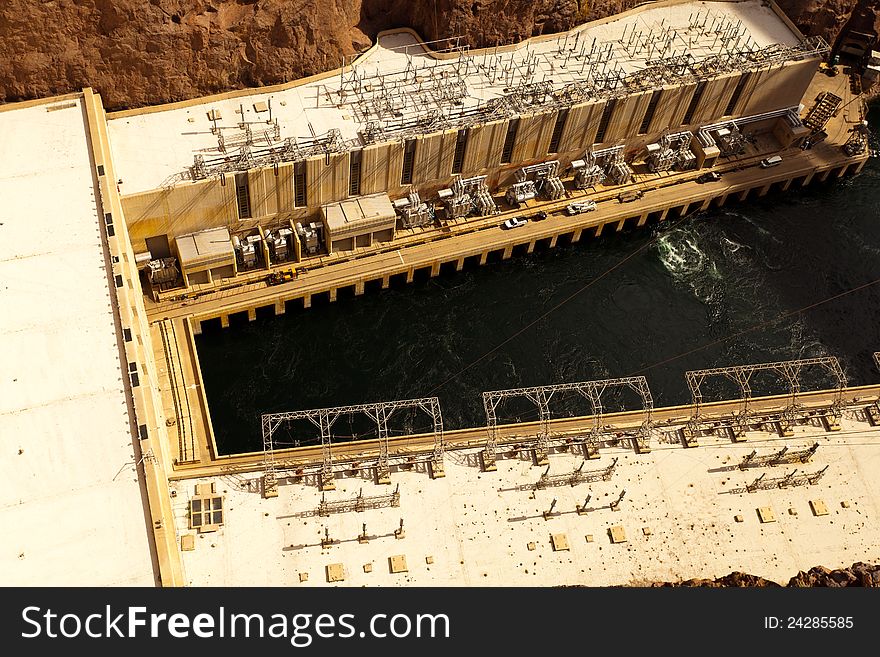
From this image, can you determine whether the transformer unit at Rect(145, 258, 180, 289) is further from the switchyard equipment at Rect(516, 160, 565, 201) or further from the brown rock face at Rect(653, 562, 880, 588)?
the brown rock face at Rect(653, 562, 880, 588)

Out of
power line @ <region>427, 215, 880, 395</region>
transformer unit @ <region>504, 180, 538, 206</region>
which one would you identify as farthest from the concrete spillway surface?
transformer unit @ <region>504, 180, 538, 206</region>

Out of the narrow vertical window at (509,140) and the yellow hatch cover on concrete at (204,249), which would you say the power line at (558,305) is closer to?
the narrow vertical window at (509,140)

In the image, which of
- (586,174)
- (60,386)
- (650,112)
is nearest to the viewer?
(60,386)

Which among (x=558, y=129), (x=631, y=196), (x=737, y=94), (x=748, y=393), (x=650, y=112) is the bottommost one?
(x=748, y=393)

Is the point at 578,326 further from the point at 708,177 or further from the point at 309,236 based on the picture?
the point at 309,236

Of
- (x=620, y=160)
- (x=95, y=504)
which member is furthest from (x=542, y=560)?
(x=620, y=160)

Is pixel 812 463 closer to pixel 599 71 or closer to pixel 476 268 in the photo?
pixel 476 268

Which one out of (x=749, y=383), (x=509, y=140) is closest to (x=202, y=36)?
(x=509, y=140)
